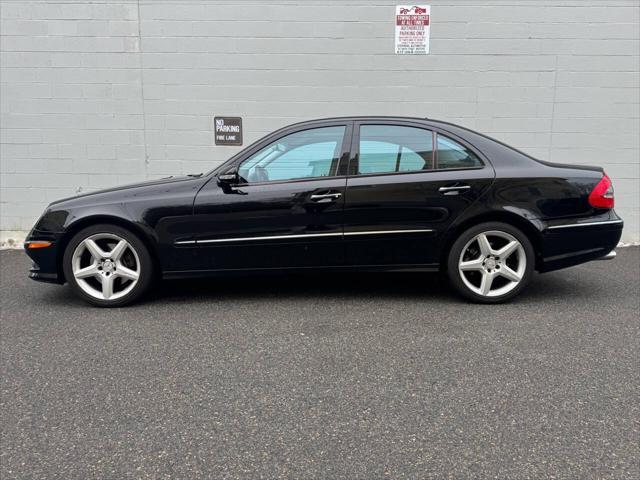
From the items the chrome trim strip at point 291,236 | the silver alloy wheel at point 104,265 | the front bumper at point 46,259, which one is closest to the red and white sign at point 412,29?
the chrome trim strip at point 291,236

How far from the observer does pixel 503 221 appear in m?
4.50

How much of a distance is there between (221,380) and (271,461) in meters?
0.87

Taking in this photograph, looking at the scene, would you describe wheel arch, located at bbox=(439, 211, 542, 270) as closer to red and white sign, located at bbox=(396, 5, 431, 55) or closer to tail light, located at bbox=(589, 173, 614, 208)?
tail light, located at bbox=(589, 173, 614, 208)

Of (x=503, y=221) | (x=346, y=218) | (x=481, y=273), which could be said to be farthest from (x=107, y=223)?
(x=503, y=221)

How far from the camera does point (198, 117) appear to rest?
7320 millimetres

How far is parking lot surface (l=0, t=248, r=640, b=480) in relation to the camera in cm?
243

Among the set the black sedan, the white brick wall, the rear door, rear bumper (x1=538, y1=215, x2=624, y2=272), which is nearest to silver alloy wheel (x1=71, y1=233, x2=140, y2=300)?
the black sedan

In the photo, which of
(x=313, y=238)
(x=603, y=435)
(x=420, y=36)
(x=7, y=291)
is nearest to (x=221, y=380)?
(x=313, y=238)

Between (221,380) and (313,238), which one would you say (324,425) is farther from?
(313,238)

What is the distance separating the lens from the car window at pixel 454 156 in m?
4.54

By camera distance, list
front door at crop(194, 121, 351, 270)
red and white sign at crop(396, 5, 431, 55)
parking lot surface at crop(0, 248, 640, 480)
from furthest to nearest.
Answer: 1. red and white sign at crop(396, 5, 431, 55)
2. front door at crop(194, 121, 351, 270)
3. parking lot surface at crop(0, 248, 640, 480)

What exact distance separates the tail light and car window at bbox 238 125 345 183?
2.06 meters

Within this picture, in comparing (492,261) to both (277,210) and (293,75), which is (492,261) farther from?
(293,75)

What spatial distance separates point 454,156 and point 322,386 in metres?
2.34
